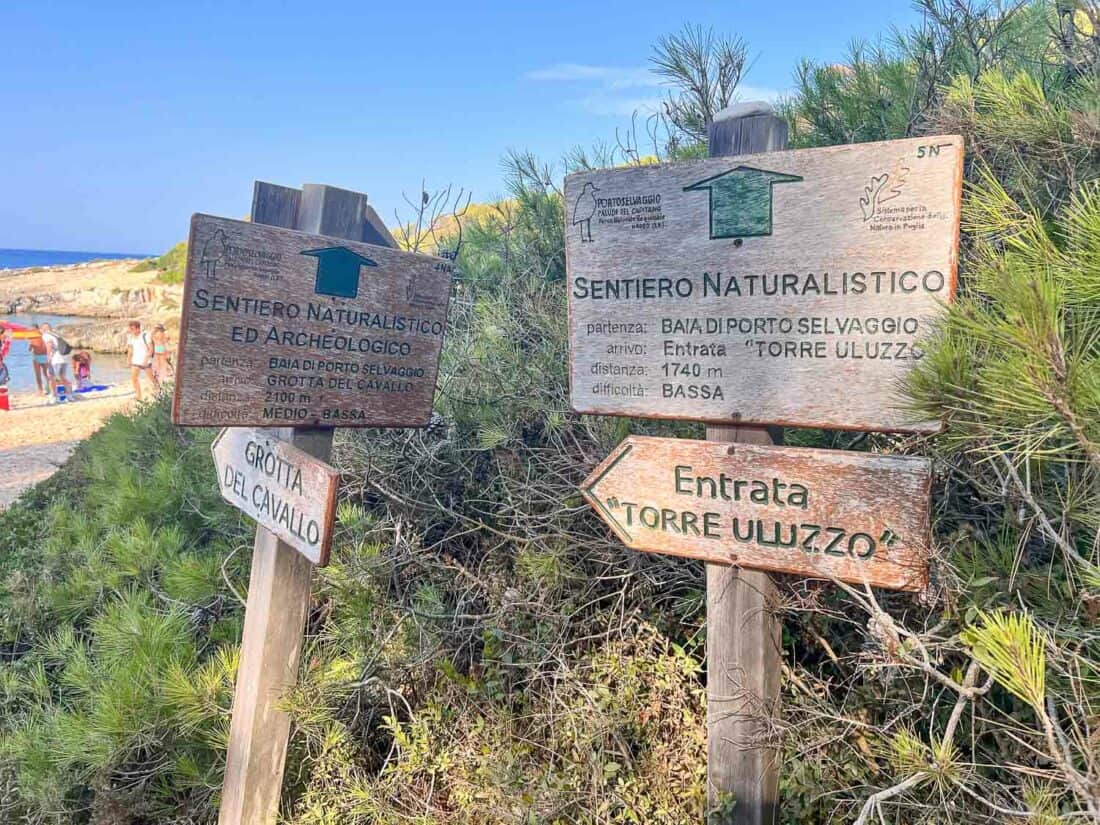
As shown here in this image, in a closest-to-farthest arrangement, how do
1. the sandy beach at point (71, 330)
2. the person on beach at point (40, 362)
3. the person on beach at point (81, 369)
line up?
the sandy beach at point (71, 330) < the person on beach at point (40, 362) < the person on beach at point (81, 369)

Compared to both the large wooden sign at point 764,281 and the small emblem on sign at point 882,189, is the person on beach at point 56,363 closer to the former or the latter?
the large wooden sign at point 764,281

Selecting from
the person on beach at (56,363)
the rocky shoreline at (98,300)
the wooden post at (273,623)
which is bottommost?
the wooden post at (273,623)

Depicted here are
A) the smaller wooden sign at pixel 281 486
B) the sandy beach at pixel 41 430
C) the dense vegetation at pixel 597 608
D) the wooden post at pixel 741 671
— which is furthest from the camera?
the sandy beach at pixel 41 430

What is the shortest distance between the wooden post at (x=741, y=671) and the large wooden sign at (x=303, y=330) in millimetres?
1108

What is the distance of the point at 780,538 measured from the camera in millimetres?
1670

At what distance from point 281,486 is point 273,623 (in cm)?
48

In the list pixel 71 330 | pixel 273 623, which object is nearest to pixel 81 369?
pixel 71 330

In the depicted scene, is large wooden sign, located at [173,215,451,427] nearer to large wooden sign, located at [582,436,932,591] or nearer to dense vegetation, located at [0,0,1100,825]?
dense vegetation, located at [0,0,1100,825]

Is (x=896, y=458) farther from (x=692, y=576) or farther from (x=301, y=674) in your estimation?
(x=301, y=674)

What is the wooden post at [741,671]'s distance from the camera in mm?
1749

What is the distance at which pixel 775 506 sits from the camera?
1.67m

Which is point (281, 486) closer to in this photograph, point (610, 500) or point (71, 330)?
point (610, 500)

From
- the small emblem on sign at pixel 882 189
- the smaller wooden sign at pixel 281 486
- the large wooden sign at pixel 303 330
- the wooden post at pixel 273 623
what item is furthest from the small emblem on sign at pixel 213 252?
the small emblem on sign at pixel 882 189

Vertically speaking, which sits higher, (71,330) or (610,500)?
(71,330)
